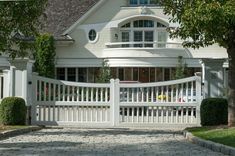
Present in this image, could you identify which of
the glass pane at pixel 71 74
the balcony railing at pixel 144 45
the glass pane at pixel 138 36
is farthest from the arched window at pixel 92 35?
the glass pane at pixel 138 36

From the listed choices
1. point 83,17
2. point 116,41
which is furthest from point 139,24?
point 83,17

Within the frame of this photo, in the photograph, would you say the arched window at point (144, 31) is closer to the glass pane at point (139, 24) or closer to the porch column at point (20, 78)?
the glass pane at point (139, 24)

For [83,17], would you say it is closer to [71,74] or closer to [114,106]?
[71,74]

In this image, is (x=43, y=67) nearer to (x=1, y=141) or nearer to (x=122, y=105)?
(x=122, y=105)

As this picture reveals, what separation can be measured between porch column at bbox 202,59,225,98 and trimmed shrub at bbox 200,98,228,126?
891mm

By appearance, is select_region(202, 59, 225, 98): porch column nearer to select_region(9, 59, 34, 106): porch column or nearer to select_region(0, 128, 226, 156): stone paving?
select_region(0, 128, 226, 156): stone paving

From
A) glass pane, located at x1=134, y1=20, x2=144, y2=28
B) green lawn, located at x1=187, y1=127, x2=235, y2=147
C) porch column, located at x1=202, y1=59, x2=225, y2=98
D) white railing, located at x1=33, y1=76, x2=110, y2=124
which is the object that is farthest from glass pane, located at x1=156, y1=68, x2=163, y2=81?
green lawn, located at x1=187, y1=127, x2=235, y2=147

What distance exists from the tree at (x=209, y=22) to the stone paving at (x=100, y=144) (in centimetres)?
293

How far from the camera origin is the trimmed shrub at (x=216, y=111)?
67.9 ft

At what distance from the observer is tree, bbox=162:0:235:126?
17250 mm

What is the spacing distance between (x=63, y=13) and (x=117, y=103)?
22558mm

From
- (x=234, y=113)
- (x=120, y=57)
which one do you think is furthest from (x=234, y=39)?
(x=120, y=57)

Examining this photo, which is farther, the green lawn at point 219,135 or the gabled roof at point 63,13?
the gabled roof at point 63,13

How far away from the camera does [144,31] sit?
4166 centimetres
